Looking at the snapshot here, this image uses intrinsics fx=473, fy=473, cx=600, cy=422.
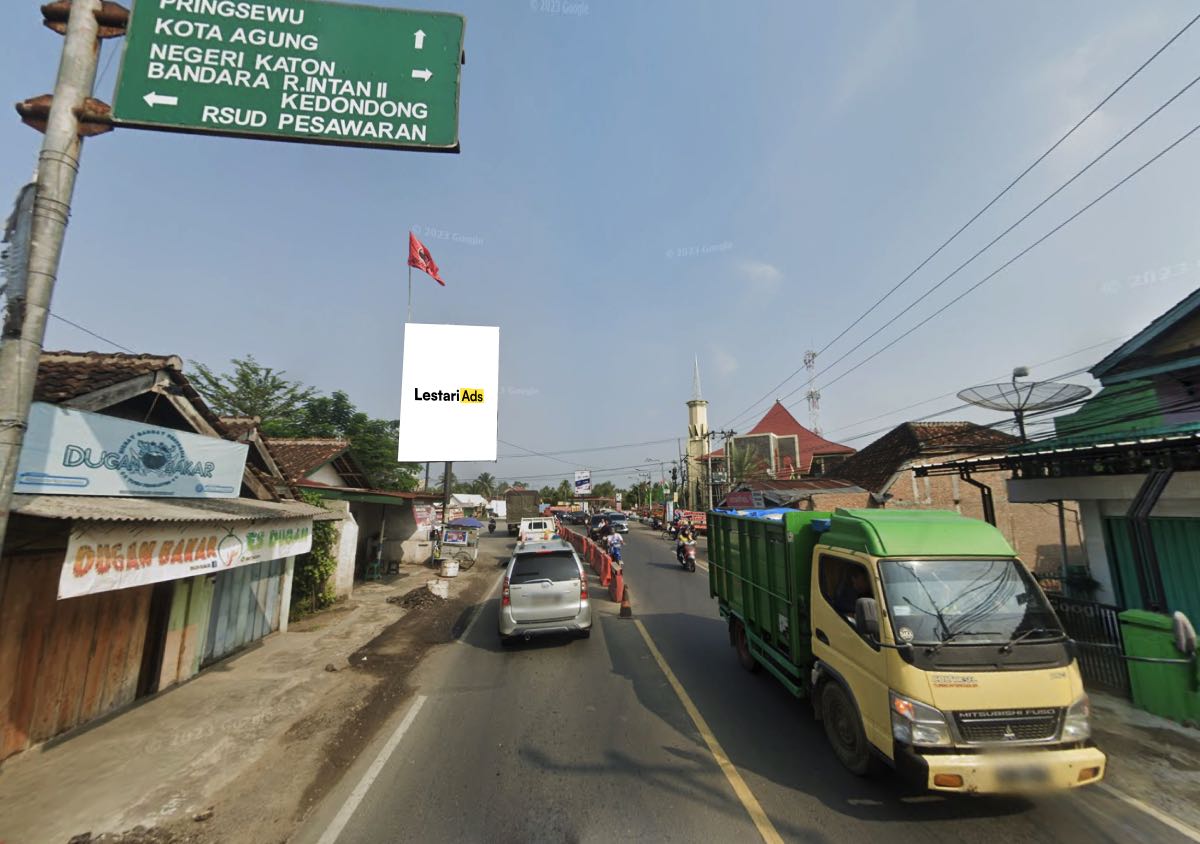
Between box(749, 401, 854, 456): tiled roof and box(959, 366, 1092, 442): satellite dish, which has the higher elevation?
box(749, 401, 854, 456): tiled roof

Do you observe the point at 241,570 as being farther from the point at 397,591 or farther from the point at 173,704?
the point at 397,591

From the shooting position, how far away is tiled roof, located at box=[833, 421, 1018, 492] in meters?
20.5

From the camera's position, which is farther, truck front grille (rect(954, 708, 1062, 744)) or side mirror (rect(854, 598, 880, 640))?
side mirror (rect(854, 598, 880, 640))

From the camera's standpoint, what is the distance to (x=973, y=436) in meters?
21.0

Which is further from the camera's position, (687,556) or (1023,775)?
(687,556)

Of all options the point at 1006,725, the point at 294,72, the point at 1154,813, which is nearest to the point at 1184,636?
the point at 1154,813

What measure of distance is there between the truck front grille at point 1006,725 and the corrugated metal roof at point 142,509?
774 cm

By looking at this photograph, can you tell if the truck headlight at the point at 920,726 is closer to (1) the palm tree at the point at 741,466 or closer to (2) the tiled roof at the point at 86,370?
(2) the tiled roof at the point at 86,370

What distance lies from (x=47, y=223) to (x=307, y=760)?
17.0ft

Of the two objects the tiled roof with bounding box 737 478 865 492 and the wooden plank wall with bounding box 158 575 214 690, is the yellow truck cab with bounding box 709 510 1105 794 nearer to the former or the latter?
the wooden plank wall with bounding box 158 575 214 690

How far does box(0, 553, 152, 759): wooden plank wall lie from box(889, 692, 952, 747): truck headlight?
8.33m

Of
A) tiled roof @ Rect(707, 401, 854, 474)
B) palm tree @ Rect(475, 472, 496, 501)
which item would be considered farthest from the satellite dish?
palm tree @ Rect(475, 472, 496, 501)

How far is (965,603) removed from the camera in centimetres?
408

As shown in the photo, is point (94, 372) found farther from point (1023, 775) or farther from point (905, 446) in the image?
point (905, 446)
